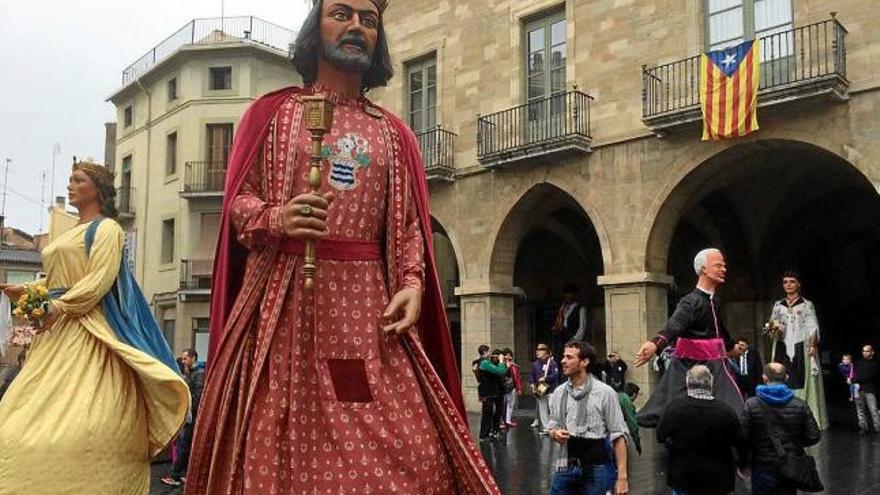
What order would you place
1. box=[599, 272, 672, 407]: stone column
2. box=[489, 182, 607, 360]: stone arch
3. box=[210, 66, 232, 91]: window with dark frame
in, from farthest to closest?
box=[210, 66, 232, 91]: window with dark frame
box=[489, 182, 607, 360]: stone arch
box=[599, 272, 672, 407]: stone column

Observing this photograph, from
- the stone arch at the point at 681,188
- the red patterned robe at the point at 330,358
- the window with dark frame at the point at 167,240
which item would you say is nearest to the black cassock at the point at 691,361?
the red patterned robe at the point at 330,358

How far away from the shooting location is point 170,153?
30422mm

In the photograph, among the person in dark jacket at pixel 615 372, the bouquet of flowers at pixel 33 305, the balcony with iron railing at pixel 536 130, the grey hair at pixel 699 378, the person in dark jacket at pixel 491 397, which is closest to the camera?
the bouquet of flowers at pixel 33 305

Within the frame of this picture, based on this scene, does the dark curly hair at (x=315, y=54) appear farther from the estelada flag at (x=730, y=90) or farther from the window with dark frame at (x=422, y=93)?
the window with dark frame at (x=422, y=93)

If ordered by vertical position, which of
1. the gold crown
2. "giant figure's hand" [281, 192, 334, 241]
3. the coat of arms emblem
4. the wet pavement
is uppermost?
the gold crown

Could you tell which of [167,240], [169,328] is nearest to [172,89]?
[167,240]

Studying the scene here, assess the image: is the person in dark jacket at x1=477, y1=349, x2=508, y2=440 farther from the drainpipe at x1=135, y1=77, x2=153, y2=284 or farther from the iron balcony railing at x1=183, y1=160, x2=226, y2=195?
the drainpipe at x1=135, y1=77, x2=153, y2=284

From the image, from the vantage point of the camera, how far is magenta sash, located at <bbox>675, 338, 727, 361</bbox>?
536cm

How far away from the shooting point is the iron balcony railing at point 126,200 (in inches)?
1227

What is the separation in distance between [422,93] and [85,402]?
1706 centimetres

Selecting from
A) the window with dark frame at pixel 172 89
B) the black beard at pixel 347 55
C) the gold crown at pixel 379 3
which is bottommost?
the black beard at pixel 347 55

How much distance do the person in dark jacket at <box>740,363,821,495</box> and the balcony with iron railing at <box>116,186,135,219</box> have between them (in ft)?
94.1

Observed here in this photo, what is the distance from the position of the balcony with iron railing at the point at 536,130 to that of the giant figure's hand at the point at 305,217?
45.2ft

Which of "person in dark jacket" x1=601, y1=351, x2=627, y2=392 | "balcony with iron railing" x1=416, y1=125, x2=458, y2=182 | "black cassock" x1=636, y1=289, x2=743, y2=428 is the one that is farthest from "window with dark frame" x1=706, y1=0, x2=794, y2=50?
"black cassock" x1=636, y1=289, x2=743, y2=428
